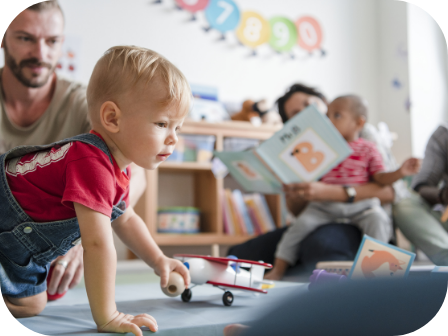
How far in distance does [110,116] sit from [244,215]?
5.21 feet

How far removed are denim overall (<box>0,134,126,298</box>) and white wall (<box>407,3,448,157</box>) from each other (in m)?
2.38

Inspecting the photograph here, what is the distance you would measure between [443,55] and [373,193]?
1.74m

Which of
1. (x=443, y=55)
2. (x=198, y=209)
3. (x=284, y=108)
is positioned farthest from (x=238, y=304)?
(x=443, y=55)

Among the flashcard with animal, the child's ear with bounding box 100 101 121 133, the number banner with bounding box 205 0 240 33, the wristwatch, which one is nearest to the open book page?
the wristwatch

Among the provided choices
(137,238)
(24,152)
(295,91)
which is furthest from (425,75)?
(24,152)

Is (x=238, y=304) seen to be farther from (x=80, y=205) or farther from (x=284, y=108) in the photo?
(x=284, y=108)

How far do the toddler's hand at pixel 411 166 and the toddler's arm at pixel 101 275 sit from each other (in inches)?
42.1

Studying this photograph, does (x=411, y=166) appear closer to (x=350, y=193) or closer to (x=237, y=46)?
(x=350, y=193)

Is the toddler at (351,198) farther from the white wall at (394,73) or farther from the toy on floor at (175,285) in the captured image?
the white wall at (394,73)

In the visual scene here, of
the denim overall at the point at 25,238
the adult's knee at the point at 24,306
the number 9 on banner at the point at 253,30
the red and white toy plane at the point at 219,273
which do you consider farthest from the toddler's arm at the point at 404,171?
the number 9 on banner at the point at 253,30

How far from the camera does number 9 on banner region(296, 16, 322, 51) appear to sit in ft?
9.00

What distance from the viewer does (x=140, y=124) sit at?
2.03 ft

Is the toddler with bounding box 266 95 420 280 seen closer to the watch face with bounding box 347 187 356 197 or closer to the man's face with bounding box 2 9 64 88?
the watch face with bounding box 347 187 356 197

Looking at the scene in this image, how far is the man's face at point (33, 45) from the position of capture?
110cm
